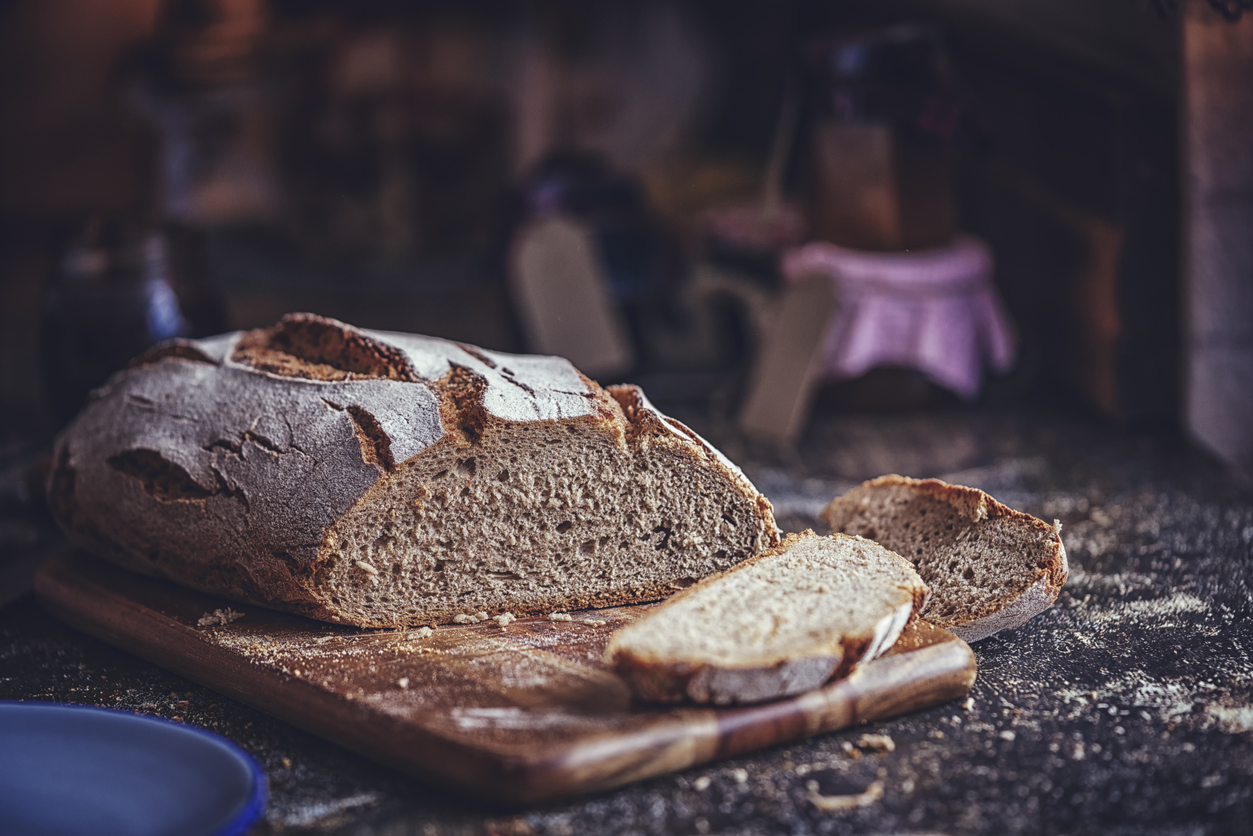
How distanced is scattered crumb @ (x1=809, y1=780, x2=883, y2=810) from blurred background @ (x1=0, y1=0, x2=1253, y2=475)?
1.79m

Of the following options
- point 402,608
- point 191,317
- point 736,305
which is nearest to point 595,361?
point 736,305

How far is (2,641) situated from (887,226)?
2395mm

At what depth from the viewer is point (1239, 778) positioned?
1.46 meters

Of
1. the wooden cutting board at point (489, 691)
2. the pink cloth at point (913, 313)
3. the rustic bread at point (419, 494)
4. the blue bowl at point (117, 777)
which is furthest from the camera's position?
the pink cloth at point (913, 313)

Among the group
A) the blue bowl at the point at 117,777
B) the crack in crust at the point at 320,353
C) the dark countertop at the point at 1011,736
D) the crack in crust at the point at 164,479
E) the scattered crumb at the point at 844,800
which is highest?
the crack in crust at the point at 320,353

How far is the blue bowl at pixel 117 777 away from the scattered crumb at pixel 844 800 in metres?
0.68

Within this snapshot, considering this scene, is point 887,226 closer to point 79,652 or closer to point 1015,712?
point 1015,712

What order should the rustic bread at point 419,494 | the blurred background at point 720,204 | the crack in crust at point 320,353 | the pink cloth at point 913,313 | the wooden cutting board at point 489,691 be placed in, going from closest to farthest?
the wooden cutting board at point 489,691 → the rustic bread at point 419,494 → the crack in crust at point 320,353 → the blurred background at point 720,204 → the pink cloth at point 913,313

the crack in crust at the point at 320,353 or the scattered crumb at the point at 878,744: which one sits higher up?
the crack in crust at the point at 320,353

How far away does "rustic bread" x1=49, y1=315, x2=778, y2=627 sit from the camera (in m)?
1.86

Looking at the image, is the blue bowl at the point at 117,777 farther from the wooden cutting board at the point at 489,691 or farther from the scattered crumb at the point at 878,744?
the scattered crumb at the point at 878,744

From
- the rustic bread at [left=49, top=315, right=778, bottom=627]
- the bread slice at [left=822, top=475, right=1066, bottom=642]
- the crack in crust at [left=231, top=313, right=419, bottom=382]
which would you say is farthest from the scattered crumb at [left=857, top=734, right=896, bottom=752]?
the crack in crust at [left=231, top=313, right=419, bottom=382]

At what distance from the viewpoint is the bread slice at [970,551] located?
1.87m

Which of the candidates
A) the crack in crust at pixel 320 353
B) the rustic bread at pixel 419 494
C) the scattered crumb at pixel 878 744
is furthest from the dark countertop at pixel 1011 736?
the crack in crust at pixel 320 353
